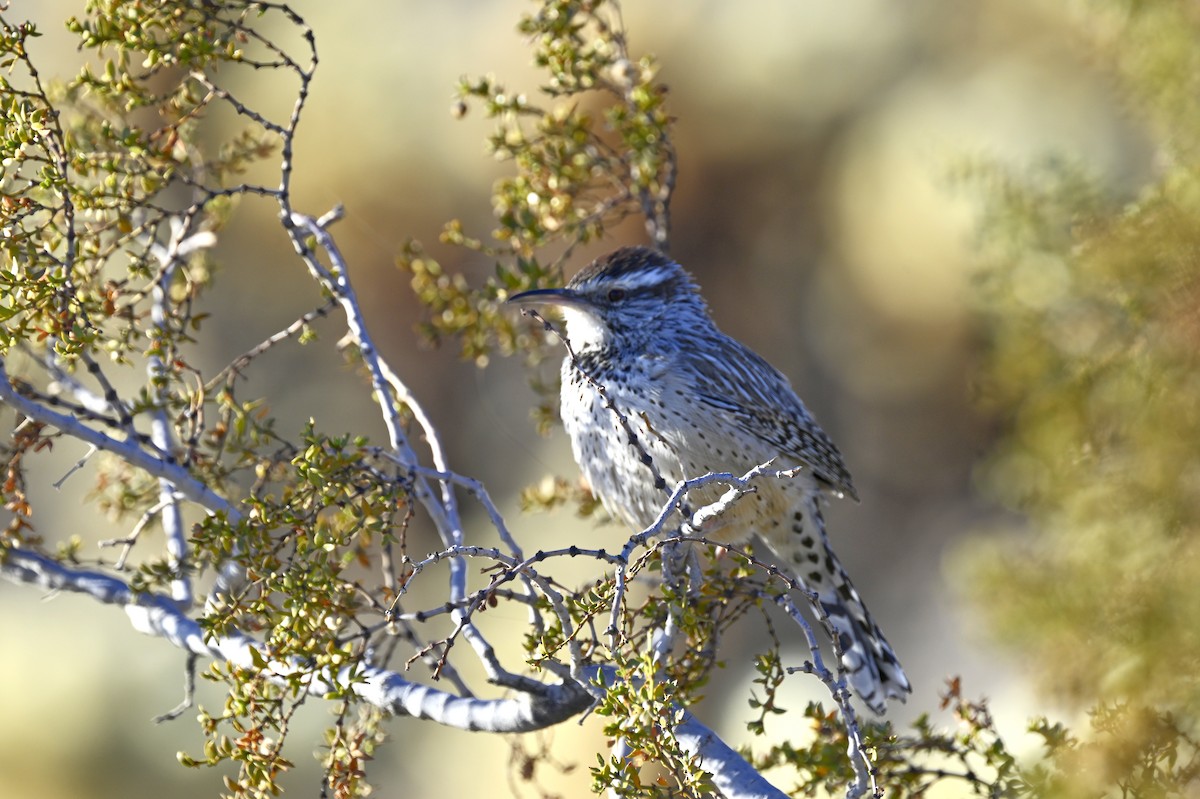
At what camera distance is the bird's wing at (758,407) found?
4164 millimetres

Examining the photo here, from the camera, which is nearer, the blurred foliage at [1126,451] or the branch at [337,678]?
the blurred foliage at [1126,451]

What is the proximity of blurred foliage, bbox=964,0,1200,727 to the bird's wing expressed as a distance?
116 centimetres

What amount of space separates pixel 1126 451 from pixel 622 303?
2.00m

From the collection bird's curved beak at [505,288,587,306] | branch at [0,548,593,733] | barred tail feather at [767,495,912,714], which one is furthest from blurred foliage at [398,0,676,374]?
branch at [0,548,593,733]

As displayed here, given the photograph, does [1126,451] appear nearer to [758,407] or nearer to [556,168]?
[758,407]

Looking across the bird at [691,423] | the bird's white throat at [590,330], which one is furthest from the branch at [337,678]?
the bird's white throat at [590,330]

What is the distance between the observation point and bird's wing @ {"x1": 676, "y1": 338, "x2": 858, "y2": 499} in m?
4.16

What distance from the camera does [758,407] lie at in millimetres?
4234

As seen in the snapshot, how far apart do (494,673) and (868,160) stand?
6.67m

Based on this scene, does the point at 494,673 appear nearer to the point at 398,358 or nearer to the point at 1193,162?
the point at 1193,162

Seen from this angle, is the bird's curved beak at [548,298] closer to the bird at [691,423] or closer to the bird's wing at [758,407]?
the bird at [691,423]

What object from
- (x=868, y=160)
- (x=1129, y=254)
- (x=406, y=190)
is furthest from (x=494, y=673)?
(x=406, y=190)

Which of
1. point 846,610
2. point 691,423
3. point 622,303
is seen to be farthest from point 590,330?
point 846,610

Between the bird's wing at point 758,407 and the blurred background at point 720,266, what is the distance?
3.16 m
